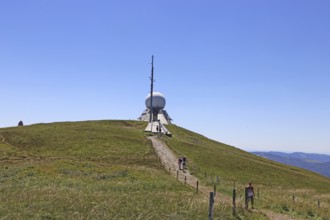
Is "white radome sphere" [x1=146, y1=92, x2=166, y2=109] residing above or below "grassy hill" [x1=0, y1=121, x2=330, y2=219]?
above

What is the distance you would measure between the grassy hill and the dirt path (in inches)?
54.8

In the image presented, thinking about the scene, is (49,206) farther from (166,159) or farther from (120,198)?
(166,159)

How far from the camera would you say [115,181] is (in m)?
39.1

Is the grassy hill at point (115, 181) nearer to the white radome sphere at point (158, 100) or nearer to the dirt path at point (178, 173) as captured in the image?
the dirt path at point (178, 173)

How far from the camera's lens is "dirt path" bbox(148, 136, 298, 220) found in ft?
95.9

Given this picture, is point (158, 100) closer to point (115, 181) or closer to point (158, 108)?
point (158, 108)

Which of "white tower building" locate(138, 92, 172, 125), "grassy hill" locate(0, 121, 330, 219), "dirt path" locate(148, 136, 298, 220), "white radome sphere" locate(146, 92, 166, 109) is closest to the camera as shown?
"grassy hill" locate(0, 121, 330, 219)

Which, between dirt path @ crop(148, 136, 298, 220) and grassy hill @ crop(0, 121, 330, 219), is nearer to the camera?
grassy hill @ crop(0, 121, 330, 219)

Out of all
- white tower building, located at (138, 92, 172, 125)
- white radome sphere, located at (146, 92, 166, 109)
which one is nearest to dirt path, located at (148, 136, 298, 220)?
white tower building, located at (138, 92, 172, 125)

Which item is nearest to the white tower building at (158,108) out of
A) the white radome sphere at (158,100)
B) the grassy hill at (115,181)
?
the white radome sphere at (158,100)

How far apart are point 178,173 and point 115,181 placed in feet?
50.5

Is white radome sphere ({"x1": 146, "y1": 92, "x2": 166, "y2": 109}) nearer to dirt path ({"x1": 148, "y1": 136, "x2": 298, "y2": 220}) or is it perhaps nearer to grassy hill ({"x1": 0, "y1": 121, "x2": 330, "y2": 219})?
grassy hill ({"x1": 0, "y1": 121, "x2": 330, "y2": 219})

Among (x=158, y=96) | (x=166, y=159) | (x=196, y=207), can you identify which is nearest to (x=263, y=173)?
(x=166, y=159)

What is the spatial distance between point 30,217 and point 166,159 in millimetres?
44916
